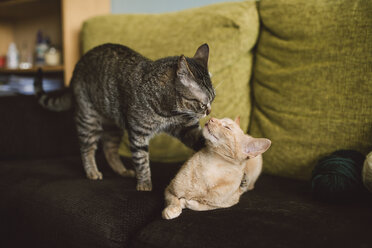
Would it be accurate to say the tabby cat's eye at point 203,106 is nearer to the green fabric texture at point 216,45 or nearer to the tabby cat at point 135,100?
the tabby cat at point 135,100

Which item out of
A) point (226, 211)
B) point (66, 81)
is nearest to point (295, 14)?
point (226, 211)

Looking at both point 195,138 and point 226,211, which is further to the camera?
point 195,138

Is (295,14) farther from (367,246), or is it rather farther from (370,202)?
(367,246)

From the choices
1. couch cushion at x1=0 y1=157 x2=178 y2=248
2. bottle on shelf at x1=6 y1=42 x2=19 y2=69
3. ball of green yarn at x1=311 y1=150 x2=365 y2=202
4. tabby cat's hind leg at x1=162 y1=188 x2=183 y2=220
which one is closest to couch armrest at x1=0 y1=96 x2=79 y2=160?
couch cushion at x1=0 y1=157 x2=178 y2=248

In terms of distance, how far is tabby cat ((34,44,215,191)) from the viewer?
3.88 ft

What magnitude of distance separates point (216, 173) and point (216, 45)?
80cm

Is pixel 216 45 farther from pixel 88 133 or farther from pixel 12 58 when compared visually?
pixel 12 58

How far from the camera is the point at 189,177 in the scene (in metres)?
1.08

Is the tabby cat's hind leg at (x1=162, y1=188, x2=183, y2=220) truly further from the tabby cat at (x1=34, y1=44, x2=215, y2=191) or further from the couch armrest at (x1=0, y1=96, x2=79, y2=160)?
the couch armrest at (x1=0, y1=96, x2=79, y2=160)

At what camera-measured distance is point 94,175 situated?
4.64 feet

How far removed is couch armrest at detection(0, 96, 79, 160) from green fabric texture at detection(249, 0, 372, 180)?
1057mm

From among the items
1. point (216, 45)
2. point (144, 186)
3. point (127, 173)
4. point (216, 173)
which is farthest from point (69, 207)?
point (216, 45)

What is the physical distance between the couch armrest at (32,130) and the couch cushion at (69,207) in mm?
161

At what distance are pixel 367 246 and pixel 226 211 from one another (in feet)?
1.34
